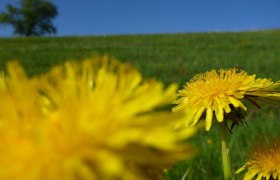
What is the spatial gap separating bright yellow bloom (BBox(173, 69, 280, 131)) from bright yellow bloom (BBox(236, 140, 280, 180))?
0.41 ft

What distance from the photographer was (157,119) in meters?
0.67

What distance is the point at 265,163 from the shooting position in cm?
143

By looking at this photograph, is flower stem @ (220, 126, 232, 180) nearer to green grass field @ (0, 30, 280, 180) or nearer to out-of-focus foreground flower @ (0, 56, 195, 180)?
green grass field @ (0, 30, 280, 180)

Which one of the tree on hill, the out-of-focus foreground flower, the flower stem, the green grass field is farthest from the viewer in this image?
the tree on hill

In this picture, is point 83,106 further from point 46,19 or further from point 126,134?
point 46,19

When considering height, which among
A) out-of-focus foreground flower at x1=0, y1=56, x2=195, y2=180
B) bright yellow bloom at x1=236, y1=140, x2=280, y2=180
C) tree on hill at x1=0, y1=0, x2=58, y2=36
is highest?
tree on hill at x1=0, y1=0, x2=58, y2=36

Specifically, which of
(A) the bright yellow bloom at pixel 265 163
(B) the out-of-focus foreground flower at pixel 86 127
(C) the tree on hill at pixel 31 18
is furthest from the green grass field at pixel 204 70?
(C) the tree on hill at pixel 31 18

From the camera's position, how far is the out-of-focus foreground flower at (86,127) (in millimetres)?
615

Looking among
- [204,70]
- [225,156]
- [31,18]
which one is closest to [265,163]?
[225,156]

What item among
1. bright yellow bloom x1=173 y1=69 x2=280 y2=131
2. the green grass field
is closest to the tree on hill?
the green grass field

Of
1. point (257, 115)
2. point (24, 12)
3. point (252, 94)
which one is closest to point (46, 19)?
point (24, 12)

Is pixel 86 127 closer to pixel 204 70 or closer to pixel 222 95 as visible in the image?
pixel 222 95

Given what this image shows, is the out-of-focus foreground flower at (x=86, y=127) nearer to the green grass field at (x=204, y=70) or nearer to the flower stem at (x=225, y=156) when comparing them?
the green grass field at (x=204, y=70)

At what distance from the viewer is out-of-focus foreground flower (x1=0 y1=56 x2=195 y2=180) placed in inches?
24.2
